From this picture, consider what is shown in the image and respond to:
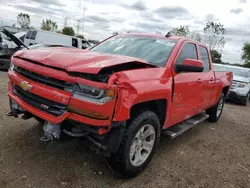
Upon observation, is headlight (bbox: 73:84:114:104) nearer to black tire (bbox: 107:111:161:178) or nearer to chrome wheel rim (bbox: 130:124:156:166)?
black tire (bbox: 107:111:161:178)

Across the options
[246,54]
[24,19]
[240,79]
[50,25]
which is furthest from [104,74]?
[24,19]

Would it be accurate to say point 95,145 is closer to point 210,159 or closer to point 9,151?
point 9,151

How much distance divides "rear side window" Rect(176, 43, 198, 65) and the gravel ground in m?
1.53

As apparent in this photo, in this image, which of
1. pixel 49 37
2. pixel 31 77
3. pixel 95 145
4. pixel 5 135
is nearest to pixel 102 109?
pixel 95 145

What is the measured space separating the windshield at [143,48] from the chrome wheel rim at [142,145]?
3.18 ft

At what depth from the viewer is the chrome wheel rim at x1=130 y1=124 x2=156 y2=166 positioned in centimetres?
291

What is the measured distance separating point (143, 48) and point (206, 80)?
1555mm

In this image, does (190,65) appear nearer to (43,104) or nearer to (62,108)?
(62,108)

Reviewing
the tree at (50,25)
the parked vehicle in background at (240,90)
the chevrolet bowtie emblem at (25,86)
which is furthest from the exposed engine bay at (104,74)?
the tree at (50,25)

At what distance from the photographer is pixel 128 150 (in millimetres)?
2697

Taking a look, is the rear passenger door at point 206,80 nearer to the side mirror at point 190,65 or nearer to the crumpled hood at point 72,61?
the side mirror at point 190,65

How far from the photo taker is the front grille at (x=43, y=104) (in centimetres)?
249

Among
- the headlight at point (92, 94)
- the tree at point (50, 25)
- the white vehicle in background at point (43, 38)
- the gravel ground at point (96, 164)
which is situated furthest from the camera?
the tree at point (50, 25)

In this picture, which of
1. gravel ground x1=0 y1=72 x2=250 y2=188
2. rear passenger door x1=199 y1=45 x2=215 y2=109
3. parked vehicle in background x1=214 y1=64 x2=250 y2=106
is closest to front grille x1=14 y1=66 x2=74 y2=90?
gravel ground x1=0 y1=72 x2=250 y2=188
